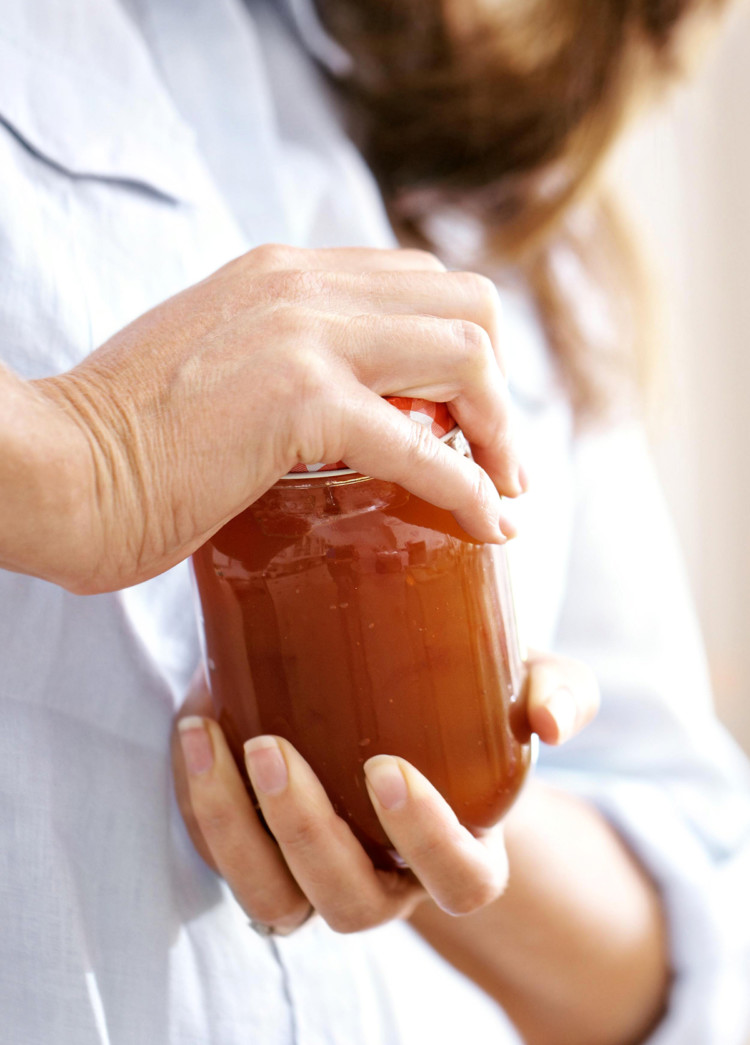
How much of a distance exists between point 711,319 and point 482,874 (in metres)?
1.41

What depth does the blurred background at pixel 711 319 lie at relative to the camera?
5.22 feet

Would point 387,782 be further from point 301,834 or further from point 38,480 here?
point 38,480

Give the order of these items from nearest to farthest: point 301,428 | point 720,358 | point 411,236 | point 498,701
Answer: point 301,428, point 498,701, point 411,236, point 720,358

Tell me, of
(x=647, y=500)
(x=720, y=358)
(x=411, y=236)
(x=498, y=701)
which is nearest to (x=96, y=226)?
(x=498, y=701)

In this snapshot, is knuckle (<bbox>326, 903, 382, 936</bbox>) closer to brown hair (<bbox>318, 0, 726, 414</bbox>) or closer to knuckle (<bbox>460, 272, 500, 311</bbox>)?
knuckle (<bbox>460, 272, 500, 311</bbox>)

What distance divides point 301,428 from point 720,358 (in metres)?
1.50

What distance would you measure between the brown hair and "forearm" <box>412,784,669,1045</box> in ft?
1.43

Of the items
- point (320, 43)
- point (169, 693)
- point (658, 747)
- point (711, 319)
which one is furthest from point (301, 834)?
point (711, 319)

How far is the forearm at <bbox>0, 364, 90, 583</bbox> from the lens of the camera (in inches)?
13.3

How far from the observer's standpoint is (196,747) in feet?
1.59

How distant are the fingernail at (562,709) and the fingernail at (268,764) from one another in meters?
0.15

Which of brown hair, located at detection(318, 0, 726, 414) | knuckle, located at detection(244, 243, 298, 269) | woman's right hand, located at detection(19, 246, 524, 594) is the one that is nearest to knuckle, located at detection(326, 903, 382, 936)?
woman's right hand, located at detection(19, 246, 524, 594)

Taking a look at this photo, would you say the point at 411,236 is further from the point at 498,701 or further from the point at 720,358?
the point at 720,358

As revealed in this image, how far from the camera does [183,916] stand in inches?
21.0
